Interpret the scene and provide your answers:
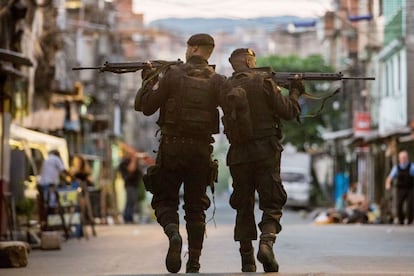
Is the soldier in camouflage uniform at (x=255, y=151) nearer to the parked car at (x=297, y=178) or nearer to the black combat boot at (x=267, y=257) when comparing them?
the black combat boot at (x=267, y=257)

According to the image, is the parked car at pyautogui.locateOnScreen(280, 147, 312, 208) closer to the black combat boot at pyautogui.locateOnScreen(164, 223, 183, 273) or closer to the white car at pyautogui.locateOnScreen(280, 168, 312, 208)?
the white car at pyautogui.locateOnScreen(280, 168, 312, 208)

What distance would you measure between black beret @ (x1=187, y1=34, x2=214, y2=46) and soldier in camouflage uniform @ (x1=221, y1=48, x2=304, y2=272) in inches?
13.9

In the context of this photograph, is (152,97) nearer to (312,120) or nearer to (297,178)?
(297,178)

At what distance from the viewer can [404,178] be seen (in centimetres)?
3288

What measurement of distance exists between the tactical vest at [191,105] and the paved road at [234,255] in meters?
1.49

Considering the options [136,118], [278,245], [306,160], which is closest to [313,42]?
[136,118]

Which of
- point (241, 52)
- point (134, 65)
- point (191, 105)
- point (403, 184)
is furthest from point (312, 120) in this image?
point (191, 105)

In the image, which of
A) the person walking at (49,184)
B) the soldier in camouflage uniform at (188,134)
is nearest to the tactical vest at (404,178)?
the person walking at (49,184)

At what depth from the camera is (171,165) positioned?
12109mm

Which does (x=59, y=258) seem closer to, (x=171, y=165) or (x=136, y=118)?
(x=171, y=165)

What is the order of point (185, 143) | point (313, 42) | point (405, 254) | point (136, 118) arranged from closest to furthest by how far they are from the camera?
point (185, 143)
point (405, 254)
point (136, 118)
point (313, 42)

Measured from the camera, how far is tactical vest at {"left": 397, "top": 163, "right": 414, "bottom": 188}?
1288 inches

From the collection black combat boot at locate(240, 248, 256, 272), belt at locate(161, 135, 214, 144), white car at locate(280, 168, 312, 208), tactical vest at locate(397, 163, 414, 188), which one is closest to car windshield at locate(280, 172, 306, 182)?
white car at locate(280, 168, 312, 208)

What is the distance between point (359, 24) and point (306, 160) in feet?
26.6
